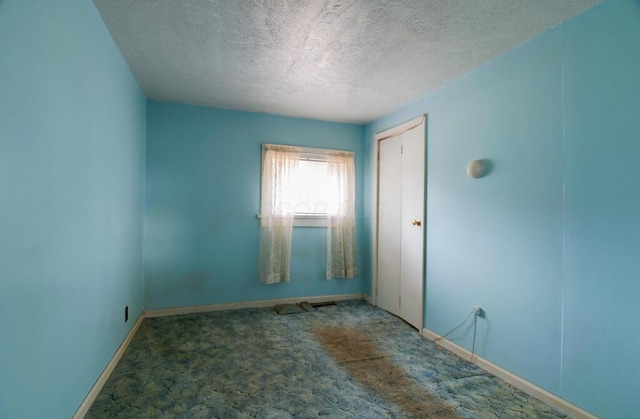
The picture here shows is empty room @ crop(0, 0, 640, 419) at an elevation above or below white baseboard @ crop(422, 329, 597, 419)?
above

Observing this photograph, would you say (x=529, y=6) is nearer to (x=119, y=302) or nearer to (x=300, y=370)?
(x=300, y=370)

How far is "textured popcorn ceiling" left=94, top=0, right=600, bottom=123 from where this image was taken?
5.78ft

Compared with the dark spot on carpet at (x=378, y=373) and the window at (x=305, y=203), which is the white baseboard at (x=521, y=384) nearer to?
the dark spot on carpet at (x=378, y=373)

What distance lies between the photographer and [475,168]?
2377 millimetres

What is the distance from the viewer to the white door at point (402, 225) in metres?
3.11

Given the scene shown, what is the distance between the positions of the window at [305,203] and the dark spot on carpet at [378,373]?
3.46ft

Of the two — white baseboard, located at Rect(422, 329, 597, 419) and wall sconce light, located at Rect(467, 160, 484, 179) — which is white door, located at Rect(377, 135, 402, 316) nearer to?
white baseboard, located at Rect(422, 329, 597, 419)

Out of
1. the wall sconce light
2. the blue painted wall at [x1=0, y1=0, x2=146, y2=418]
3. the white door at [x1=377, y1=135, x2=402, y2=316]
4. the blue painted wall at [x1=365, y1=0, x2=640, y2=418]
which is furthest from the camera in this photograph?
the white door at [x1=377, y1=135, x2=402, y2=316]

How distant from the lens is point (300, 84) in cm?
286

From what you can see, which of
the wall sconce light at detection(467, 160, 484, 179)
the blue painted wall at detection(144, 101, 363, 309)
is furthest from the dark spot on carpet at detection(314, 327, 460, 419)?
the wall sconce light at detection(467, 160, 484, 179)

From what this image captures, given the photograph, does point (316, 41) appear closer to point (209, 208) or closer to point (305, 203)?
point (305, 203)

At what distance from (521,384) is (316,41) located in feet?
9.08

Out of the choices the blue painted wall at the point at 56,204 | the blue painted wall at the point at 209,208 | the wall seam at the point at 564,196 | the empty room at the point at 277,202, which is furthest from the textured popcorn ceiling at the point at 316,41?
the blue painted wall at the point at 209,208

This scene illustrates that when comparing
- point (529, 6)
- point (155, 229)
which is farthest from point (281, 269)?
point (529, 6)
